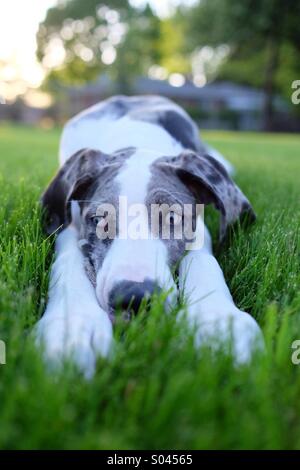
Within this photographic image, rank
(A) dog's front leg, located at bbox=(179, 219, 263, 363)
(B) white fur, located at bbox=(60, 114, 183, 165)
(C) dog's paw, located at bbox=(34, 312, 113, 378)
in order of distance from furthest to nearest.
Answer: (B) white fur, located at bbox=(60, 114, 183, 165), (A) dog's front leg, located at bbox=(179, 219, 263, 363), (C) dog's paw, located at bbox=(34, 312, 113, 378)

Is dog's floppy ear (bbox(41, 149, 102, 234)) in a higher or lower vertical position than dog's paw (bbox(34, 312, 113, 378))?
higher

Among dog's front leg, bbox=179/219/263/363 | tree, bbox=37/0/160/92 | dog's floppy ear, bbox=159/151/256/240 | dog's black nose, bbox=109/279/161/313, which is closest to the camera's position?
dog's front leg, bbox=179/219/263/363

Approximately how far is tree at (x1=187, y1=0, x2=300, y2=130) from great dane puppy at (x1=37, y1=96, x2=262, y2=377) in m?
29.8

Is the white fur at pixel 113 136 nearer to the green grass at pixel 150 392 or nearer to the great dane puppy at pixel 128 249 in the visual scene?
the great dane puppy at pixel 128 249

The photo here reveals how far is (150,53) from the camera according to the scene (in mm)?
42781

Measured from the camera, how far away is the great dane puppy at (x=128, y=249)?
1801mm

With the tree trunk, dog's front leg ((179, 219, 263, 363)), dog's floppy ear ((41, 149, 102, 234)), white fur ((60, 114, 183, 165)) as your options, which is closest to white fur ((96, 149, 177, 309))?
dog's front leg ((179, 219, 263, 363))

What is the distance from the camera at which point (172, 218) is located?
104 inches

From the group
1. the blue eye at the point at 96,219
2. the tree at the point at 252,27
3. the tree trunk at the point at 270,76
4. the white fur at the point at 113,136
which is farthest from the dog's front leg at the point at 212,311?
the tree trunk at the point at 270,76

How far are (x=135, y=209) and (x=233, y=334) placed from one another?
1.01 meters

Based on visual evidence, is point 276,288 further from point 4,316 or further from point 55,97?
point 55,97

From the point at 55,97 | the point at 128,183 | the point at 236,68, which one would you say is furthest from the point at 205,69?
the point at 128,183

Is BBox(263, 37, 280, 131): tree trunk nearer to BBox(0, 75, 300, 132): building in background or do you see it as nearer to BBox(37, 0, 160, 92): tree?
BBox(0, 75, 300, 132): building in background

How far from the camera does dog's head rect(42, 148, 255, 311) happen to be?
212 cm
